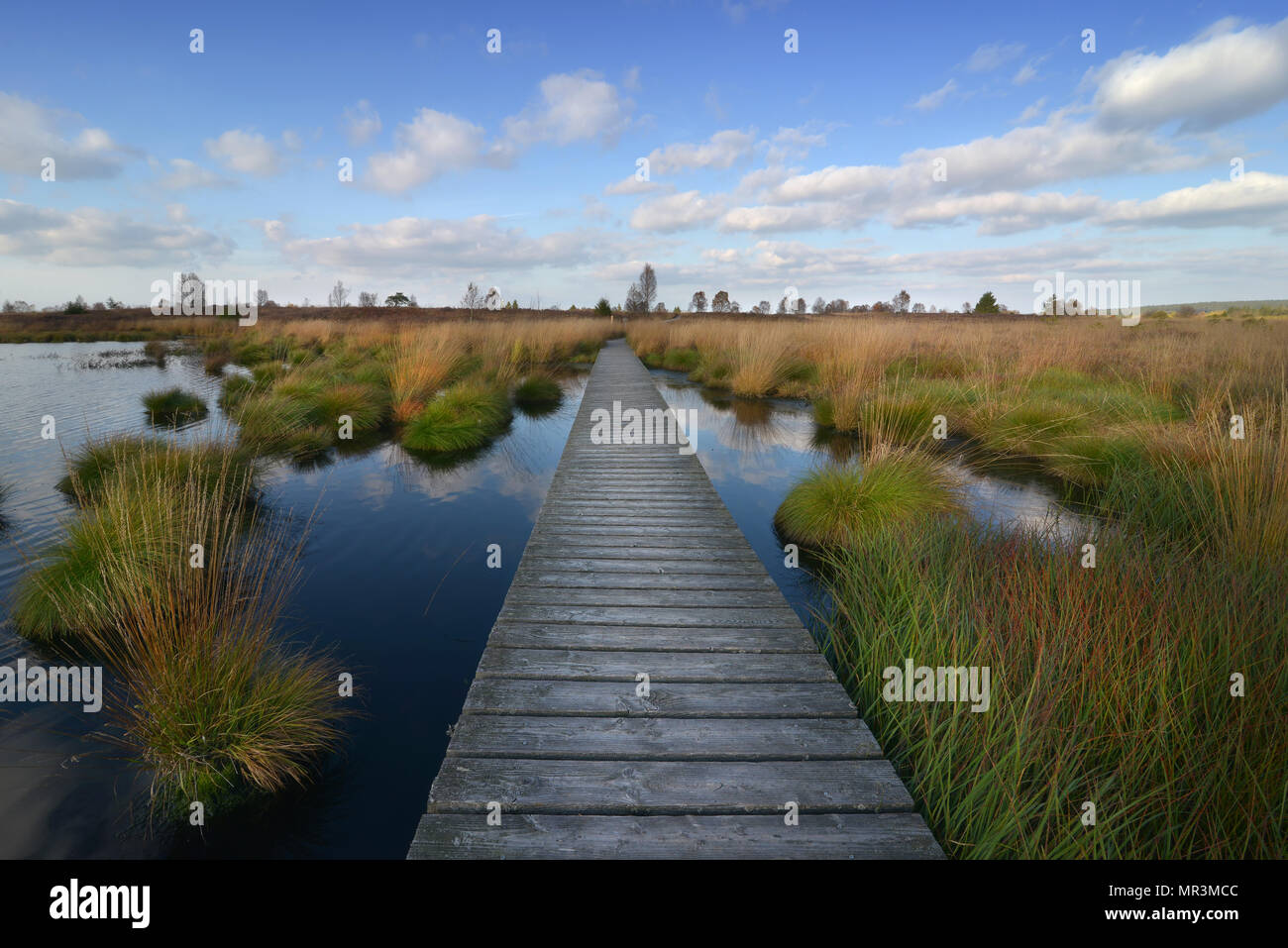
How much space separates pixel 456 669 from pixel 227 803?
5.02 feet

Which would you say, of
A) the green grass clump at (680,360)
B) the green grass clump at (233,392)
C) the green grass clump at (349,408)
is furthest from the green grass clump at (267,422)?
the green grass clump at (680,360)

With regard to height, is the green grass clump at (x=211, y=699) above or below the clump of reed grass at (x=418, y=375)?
below

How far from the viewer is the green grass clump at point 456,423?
32.5 ft

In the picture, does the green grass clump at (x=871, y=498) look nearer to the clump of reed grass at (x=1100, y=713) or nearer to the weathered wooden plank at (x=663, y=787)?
the clump of reed grass at (x=1100, y=713)

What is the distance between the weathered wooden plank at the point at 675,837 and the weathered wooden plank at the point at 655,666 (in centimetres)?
91

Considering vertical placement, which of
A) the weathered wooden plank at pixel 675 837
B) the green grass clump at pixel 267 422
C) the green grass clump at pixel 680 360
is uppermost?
the green grass clump at pixel 680 360

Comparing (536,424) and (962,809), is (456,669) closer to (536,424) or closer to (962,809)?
(962,809)

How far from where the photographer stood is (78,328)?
3659 centimetres

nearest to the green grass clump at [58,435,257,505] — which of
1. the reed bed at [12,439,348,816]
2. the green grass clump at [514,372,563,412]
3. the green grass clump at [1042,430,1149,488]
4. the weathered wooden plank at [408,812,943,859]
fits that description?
the reed bed at [12,439,348,816]

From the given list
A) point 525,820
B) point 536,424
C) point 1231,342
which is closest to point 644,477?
point 525,820

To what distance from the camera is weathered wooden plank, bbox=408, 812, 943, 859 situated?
2.01m

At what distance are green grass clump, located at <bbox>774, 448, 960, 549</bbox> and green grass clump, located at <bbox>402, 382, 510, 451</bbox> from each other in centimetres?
622

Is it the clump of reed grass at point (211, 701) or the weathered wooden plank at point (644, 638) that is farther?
the weathered wooden plank at point (644, 638)

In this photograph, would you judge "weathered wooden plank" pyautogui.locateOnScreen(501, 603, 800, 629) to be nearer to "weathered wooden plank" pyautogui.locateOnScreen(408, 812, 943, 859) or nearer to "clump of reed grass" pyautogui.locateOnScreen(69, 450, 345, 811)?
"clump of reed grass" pyautogui.locateOnScreen(69, 450, 345, 811)
